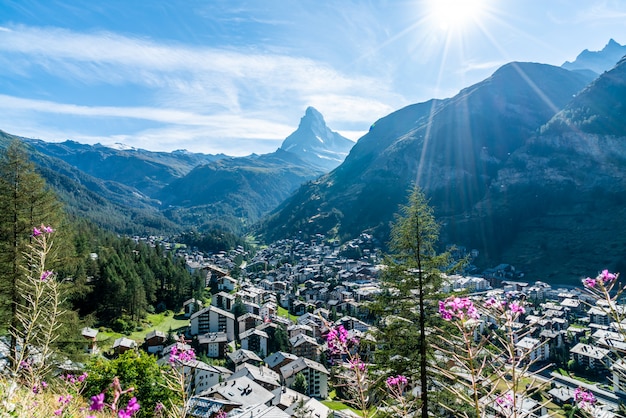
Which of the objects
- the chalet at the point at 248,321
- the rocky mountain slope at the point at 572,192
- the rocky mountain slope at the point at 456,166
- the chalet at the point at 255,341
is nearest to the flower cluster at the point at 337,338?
the chalet at the point at 255,341

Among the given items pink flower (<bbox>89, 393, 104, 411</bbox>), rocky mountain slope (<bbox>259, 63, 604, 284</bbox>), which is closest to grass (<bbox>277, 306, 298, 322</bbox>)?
pink flower (<bbox>89, 393, 104, 411</bbox>)

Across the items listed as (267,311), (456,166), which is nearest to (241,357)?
(267,311)

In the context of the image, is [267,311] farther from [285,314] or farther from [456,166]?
[456,166]

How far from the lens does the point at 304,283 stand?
9106 centimetres

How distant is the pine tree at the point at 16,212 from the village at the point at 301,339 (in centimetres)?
437

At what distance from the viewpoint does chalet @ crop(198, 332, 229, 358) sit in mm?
43031

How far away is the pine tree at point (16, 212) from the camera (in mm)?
12508

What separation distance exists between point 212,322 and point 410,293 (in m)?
44.0

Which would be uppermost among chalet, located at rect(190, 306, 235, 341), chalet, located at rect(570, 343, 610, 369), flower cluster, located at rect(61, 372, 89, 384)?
flower cluster, located at rect(61, 372, 89, 384)

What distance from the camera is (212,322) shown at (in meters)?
49.2

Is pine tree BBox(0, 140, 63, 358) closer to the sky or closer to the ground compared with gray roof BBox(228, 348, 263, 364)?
closer to the sky

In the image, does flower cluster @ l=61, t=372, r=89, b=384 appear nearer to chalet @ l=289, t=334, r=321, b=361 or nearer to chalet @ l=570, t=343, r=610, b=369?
chalet @ l=289, t=334, r=321, b=361

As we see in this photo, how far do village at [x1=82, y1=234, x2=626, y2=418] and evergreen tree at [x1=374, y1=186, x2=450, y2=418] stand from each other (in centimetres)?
74

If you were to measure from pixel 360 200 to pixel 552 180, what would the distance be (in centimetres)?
7517
